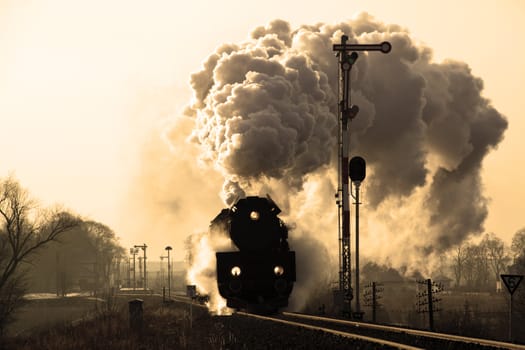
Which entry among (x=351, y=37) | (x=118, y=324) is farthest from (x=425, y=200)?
(x=118, y=324)

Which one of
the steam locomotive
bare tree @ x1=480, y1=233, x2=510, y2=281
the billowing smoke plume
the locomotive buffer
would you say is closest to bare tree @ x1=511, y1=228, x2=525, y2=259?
bare tree @ x1=480, y1=233, x2=510, y2=281

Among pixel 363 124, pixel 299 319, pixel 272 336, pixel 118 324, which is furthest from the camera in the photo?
pixel 363 124

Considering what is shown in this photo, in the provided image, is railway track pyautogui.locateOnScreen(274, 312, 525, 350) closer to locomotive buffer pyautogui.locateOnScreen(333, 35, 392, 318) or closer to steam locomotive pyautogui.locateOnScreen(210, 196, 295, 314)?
steam locomotive pyautogui.locateOnScreen(210, 196, 295, 314)

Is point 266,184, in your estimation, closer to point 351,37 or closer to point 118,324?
point 118,324

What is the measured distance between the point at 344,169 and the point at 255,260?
36.5 ft

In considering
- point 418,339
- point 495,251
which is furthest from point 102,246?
point 418,339

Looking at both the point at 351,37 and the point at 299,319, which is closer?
the point at 299,319

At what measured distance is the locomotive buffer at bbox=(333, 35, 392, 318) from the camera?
30391 mm

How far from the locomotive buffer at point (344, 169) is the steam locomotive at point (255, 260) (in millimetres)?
7854

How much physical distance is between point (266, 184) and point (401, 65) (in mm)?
18687

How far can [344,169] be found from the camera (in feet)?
103

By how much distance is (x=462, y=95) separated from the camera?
51.1 m

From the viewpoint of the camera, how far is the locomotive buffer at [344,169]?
3039 cm

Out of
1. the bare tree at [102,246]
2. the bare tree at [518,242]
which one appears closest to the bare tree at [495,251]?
the bare tree at [518,242]
